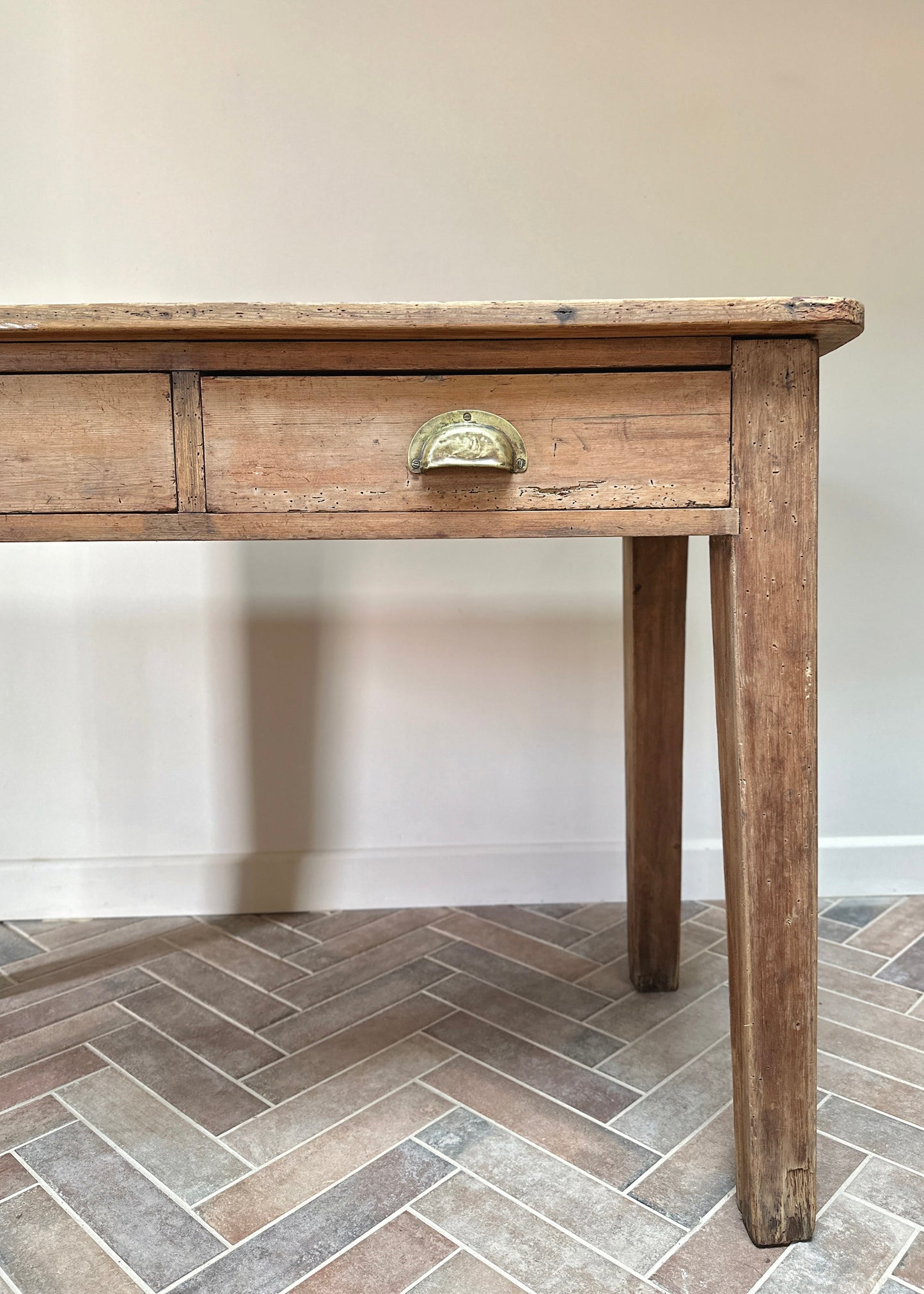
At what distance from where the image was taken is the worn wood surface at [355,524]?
96 centimetres

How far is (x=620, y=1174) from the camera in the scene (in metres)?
1.12

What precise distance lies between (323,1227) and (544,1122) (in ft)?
1.08

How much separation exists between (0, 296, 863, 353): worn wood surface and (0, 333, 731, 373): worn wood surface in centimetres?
3

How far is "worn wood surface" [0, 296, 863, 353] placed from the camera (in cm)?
89

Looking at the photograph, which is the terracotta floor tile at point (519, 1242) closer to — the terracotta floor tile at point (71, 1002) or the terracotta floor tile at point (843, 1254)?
the terracotta floor tile at point (843, 1254)

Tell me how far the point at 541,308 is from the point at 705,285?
1.19 metres

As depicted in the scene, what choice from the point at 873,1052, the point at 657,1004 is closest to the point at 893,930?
the point at 873,1052

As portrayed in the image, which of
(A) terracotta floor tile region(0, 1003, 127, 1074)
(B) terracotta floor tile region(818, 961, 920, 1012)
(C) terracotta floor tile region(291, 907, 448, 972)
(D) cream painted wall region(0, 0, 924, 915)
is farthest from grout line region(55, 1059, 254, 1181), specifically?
(B) terracotta floor tile region(818, 961, 920, 1012)

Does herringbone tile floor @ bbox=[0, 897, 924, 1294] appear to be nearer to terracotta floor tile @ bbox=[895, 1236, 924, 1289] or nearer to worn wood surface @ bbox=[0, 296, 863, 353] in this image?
terracotta floor tile @ bbox=[895, 1236, 924, 1289]

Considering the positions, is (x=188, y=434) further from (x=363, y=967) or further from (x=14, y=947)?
(x=14, y=947)

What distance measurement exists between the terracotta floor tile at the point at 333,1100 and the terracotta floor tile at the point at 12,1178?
0.77 feet

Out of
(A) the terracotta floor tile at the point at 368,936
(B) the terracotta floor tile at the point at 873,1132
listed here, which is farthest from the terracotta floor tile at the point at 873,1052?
(A) the terracotta floor tile at the point at 368,936

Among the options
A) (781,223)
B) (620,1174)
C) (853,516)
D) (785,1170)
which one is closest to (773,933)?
(785,1170)

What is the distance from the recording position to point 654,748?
1.50 m
